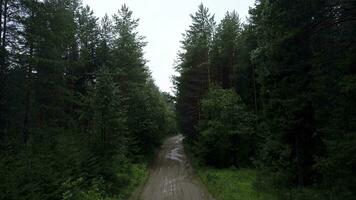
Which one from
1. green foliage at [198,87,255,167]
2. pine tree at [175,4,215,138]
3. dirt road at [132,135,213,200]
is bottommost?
dirt road at [132,135,213,200]

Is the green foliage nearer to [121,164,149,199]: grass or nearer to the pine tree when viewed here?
[121,164,149,199]: grass

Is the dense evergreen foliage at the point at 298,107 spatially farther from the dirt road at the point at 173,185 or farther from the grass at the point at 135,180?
the grass at the point at 135,180

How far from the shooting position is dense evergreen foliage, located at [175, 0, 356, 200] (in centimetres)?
1177

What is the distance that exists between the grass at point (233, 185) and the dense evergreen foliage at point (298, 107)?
1.10 metres

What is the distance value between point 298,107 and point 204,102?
17.5 m

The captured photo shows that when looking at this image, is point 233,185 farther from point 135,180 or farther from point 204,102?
point 204,102

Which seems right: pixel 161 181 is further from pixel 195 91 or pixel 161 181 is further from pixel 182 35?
pixel 182 35

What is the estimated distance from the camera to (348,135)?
433 inches

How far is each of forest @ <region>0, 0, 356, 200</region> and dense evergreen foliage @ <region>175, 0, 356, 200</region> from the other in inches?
2.5

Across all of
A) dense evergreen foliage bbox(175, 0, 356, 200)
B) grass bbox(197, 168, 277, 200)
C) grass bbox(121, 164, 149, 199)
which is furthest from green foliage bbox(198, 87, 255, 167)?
grass bbox(121, 164, 149, 199)

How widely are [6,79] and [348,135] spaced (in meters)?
19.3

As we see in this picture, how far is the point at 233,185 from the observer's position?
813 inches

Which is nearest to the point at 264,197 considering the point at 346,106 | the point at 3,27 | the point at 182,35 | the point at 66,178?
the point at 346,106

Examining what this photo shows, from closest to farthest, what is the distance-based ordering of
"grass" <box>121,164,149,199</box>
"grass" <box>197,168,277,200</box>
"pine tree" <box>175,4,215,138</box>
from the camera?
"grass" <box>197,168,277,200</box>, "grass" <box>121,164,149,199</box>, "pine tree" <box>175,4,215,138</box>
